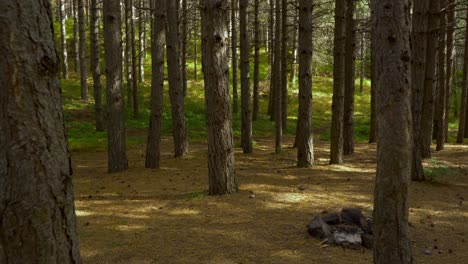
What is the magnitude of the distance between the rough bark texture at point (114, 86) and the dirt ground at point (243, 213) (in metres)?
0.63

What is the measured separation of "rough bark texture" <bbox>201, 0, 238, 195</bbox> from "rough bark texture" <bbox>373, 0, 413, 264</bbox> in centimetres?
382

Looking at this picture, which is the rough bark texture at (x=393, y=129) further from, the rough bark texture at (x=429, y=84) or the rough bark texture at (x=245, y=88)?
the rough bark texture at (x=245, y=88)

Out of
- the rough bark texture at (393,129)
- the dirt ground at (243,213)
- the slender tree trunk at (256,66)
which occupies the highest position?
the slender tree trunk at (256,66)

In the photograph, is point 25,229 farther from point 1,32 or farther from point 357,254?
point 357,254

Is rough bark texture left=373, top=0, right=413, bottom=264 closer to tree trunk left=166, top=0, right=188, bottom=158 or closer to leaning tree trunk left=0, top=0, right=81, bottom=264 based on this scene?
leaning tree trunk left=0, top=0, right=81, bottom=264

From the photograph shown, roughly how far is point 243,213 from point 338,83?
239 inches

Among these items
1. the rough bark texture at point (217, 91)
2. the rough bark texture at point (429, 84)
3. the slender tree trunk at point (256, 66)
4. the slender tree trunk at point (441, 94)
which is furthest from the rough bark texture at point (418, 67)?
the slender tree trunk at point (256, 66)

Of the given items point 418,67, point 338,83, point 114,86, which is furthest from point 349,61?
point 114,86

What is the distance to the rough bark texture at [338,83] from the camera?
39.1 feet

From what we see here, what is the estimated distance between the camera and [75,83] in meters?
33.9

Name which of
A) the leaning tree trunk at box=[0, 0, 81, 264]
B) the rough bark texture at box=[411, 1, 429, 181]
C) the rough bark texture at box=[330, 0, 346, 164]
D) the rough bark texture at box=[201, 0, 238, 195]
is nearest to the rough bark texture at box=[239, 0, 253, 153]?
the rough bark texture at box=[330, 0, 346, 164]

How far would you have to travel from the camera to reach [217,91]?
808 cm

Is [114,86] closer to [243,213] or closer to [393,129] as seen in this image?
[243,213]

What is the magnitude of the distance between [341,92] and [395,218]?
299 inches
